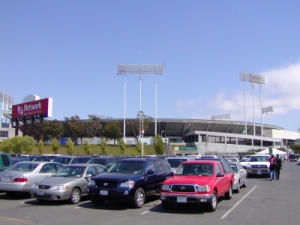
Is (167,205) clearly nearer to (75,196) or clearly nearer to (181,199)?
(181,199)

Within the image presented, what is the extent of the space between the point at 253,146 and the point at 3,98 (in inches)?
3121

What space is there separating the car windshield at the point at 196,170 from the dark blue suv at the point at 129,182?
3.95 feet

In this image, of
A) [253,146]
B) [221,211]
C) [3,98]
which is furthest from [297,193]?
[3,98]

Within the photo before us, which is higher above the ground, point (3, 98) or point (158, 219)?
point (3, 98)

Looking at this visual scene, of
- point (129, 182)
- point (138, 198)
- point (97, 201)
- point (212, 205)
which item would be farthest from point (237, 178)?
point (97, 201)

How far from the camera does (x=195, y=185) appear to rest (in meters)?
10.8

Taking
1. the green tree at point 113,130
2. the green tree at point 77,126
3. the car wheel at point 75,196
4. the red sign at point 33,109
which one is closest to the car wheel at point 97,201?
the car wheel at point 75,196

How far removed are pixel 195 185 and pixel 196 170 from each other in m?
1.56

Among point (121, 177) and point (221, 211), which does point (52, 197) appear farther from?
point (221, 211)

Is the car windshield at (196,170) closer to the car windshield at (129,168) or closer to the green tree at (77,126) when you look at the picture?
the car windshield at (129,168)

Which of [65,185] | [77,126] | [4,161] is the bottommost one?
[65,185]

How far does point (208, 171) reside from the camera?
12.2 m

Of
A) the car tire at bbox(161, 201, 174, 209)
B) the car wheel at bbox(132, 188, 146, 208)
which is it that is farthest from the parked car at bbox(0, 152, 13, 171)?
the car tire at bbox(161, 201, 174, 209)

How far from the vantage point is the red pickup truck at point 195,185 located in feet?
34.9
